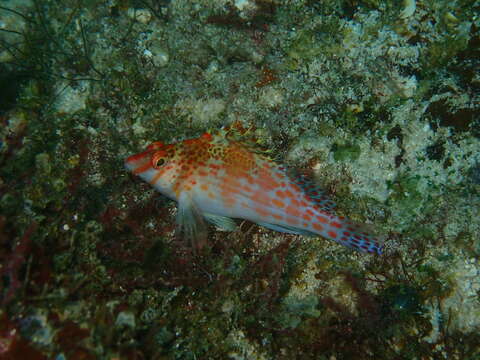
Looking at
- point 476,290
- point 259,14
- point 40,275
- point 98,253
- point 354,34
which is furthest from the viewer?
point 259,14

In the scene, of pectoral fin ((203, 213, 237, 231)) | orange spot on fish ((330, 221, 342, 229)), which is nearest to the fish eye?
pectoral fin ((203, 213, 237, 231))

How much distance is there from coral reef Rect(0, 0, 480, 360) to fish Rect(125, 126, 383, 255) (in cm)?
32

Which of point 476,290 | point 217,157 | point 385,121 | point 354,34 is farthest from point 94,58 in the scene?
point 476,290

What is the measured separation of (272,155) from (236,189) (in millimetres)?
963

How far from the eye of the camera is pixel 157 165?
3895 millimetres

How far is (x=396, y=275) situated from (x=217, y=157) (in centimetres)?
278

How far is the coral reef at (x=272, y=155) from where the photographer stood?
3303mm

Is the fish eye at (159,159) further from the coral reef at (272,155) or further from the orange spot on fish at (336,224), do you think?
the orange spot on fish at (336,224)

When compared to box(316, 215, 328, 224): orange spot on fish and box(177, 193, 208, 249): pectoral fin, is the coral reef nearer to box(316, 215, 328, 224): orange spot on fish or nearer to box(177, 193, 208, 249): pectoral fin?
box(177, 193, 208, 249): pectoral fin

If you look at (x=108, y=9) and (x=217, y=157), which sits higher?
(x=108, y=9)

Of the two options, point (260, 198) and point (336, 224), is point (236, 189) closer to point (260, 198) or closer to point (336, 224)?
point (260, 198)

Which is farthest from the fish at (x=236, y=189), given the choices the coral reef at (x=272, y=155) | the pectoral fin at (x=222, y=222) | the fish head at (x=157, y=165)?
the coral reef at (x=272, y=155)

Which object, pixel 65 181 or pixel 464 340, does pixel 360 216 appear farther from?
pixel 65 181

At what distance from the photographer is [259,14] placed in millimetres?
5512
